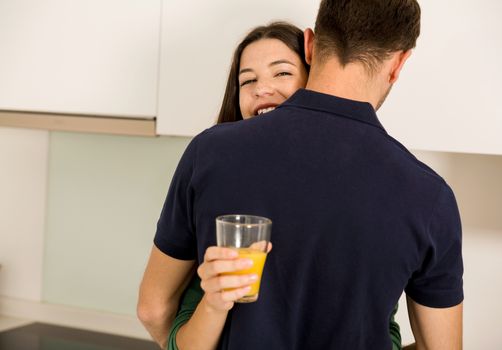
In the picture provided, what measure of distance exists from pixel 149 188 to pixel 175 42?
803 mm

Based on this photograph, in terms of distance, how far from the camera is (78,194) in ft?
8.35

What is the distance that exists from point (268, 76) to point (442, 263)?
0.66 meters

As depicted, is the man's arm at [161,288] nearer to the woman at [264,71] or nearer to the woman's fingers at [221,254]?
the woman's fingers at [221,254]

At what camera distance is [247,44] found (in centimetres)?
158

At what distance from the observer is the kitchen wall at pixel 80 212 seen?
244 centimetres

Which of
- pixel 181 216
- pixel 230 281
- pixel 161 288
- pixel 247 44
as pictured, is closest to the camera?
pixel 230 281

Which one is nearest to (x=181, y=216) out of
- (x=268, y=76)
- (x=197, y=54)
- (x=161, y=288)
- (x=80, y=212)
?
(x=161, y=288)

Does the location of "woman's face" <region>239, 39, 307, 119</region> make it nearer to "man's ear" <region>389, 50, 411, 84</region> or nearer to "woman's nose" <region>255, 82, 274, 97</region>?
"woman's nose" <region>255, 82, 274, 97</region>

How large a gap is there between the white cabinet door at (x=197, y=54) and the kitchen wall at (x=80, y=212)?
536mm

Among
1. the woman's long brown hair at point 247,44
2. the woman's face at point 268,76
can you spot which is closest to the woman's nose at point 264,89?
the woman's face at point 268,76

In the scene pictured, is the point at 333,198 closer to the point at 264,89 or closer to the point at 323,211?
the point at 323,211

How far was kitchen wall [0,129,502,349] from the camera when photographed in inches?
96.0

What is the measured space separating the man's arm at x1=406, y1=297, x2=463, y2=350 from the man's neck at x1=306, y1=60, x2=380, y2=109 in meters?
0.40

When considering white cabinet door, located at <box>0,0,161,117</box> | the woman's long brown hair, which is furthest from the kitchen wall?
the woman's long brown hair
